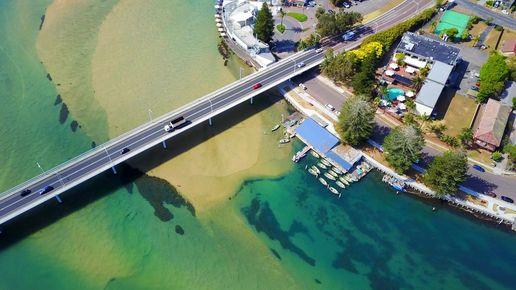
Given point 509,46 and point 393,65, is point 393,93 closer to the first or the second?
point 393,65

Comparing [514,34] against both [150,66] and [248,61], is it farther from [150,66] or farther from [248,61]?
[150,66]

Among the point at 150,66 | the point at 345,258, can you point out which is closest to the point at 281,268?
the point at 345,258

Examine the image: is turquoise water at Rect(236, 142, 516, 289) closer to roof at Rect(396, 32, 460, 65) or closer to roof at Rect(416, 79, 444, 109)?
roof at Rect(416, 79, 444, 109)

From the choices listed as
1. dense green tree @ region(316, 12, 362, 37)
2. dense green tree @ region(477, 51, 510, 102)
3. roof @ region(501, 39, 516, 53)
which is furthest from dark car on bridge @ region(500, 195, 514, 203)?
dense green tree @ region(316, 12, 362, 37)

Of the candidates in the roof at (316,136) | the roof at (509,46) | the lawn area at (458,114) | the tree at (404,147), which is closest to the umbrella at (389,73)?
the lawn area at (458,114)


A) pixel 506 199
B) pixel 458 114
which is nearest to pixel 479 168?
pixel 506 199
